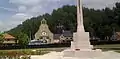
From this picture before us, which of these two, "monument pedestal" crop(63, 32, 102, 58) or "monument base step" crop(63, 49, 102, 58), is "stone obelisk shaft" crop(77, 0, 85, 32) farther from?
"monument base step" crop(63, 49, 102, 58)

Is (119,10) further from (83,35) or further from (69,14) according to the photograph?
(83,35)

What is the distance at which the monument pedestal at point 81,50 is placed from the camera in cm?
2286

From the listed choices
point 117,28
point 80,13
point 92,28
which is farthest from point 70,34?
point 80,13

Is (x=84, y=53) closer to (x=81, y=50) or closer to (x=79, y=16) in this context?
(x=81, y=50)

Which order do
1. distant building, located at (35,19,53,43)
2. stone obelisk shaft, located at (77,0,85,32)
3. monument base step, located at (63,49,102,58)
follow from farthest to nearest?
distant building, located at (35,19,53,43)
stone obelisk shaft, located at (77,0,85,32)
monument base step, located at (63,49,102,58)

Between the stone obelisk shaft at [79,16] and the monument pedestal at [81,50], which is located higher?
the stone obelisk shaft at [79,16]

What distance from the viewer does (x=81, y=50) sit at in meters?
23.3

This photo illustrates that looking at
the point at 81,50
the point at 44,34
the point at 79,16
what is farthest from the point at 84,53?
the point at 44,34

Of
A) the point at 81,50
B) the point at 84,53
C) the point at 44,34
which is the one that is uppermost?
the point at 44,34

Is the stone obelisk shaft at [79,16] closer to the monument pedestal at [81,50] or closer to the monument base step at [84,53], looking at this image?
the monument pedestal at [81,50]

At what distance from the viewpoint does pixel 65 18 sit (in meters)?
110

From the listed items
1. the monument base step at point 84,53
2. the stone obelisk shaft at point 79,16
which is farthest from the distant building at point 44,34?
the monument base step at point 84,53

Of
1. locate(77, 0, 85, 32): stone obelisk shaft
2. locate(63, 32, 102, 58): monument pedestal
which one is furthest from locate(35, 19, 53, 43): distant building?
locate(63, 32, 102, 58): monument pedestal

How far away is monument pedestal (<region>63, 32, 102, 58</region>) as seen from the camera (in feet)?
75.0
